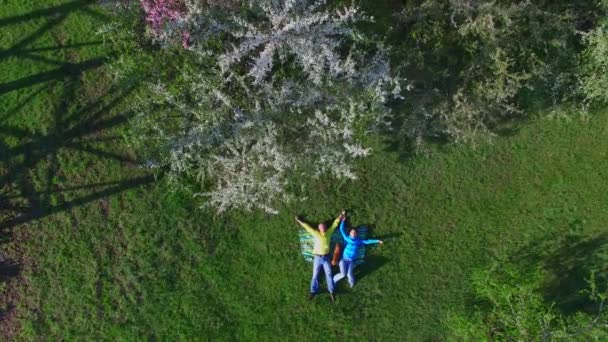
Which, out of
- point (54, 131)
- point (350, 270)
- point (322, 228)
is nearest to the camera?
point (322, 228)

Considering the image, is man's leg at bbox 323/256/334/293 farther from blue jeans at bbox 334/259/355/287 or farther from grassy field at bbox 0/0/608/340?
grassy field at bbox 0/0/608/340

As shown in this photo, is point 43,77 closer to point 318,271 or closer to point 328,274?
point 318,271

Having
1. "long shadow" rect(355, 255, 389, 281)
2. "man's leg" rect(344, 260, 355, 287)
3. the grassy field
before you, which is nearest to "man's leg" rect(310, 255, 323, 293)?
the grassy field

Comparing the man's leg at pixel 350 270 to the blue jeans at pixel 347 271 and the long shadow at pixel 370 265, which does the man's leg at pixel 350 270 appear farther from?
the long shadow at pixel 370 265

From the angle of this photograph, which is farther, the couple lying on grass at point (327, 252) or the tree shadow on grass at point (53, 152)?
the tree shadow on grass at point (53, 152)

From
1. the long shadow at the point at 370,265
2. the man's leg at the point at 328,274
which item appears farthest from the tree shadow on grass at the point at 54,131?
the long shadow at the point at 370,265

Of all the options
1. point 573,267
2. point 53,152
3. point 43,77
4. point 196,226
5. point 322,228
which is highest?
point 43,77

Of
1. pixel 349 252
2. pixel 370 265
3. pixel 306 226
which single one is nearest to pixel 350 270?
pixel 349 252
